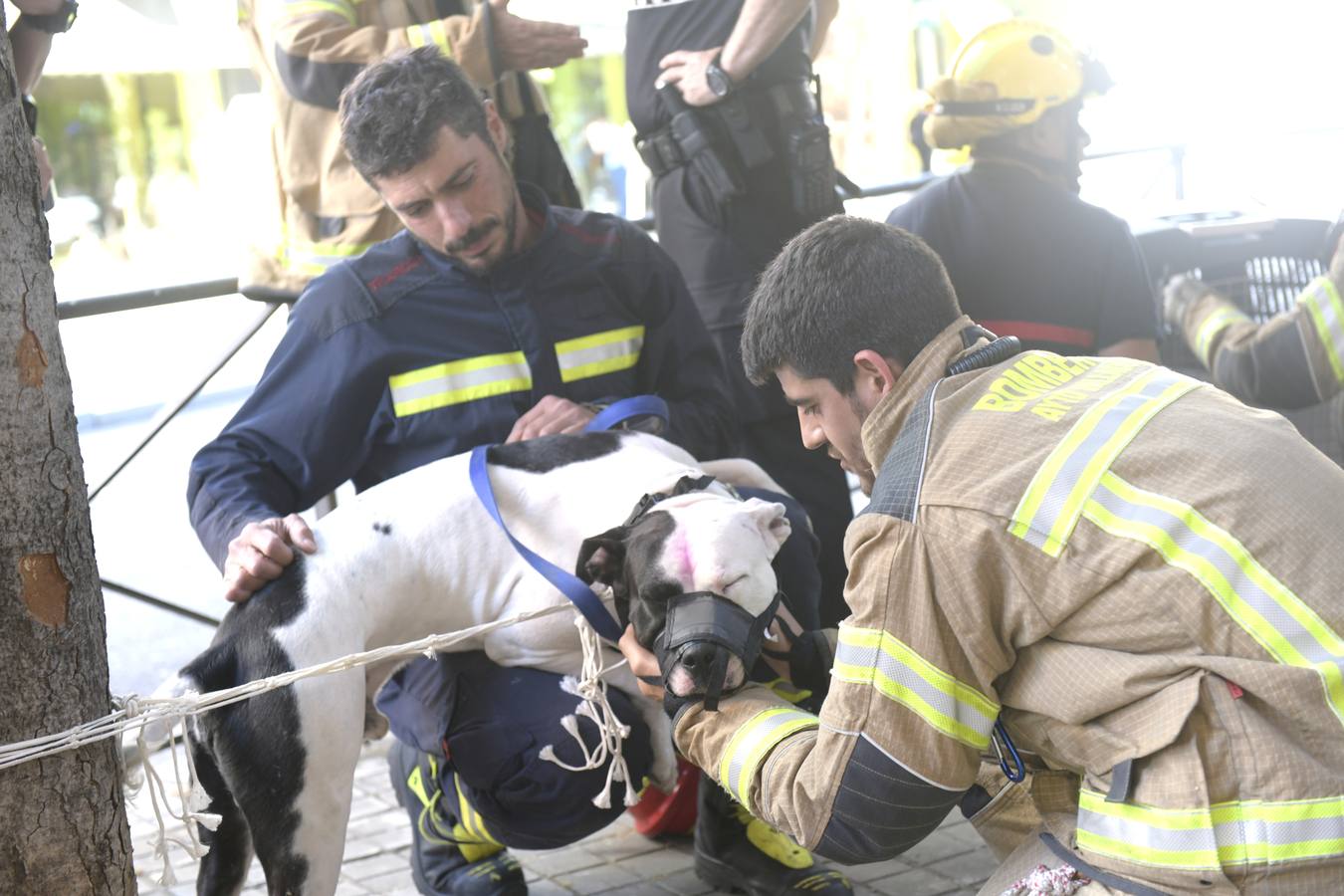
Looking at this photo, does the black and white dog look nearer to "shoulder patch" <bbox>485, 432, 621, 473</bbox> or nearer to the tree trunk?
"shoulder patch" <bbox>485, 432, 621, 473</bbox>

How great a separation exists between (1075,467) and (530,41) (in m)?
2.21

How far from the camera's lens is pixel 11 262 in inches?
73.9

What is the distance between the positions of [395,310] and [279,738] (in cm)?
98

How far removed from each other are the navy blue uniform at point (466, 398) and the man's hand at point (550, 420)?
126 millimetres

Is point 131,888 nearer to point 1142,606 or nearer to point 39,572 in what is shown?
point 39,572

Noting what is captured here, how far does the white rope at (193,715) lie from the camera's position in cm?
195

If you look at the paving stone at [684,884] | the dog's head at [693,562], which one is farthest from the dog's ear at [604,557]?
the paving stone at [684,884]

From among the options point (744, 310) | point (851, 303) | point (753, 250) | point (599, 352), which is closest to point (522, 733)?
point (599, 352)

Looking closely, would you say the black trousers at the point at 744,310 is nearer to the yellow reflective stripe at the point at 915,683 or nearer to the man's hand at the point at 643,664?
the man's hand at the point at 643,664

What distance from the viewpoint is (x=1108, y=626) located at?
5.75 ft

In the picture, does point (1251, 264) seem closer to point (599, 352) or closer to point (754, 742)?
point (599, 352)

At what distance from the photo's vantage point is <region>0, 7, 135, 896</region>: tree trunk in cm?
188

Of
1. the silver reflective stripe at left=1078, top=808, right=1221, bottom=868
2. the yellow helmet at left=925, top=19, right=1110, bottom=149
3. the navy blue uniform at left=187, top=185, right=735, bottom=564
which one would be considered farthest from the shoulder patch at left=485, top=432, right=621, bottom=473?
the yellow helmet at left=925, top=19, right=1110, bottom=149

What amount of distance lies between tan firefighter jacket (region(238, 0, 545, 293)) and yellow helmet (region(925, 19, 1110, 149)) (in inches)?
45.1
